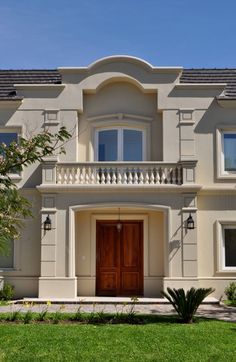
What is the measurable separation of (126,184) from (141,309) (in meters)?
4.34

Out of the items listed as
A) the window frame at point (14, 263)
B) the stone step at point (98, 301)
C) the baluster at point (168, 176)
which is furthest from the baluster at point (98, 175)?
the stone step at point (98, 301)

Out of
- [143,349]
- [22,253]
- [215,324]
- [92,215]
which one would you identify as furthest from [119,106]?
[143,349]

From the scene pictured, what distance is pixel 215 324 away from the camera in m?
11.2

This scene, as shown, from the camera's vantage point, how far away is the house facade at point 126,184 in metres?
16.0

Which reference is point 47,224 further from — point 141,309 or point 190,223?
point 190,223

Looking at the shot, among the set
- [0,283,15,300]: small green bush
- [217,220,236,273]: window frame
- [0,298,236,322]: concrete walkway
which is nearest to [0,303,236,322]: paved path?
[0,298,236,322]: concrete walkway

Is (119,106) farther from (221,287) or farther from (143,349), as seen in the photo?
(143,349)

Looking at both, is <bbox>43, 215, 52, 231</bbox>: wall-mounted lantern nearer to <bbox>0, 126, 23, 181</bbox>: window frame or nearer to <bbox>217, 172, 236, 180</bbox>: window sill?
<bbox>0, 126, 23, 181</bbox>: window frame

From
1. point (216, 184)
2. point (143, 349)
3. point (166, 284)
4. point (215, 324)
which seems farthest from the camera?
point (216, 184)

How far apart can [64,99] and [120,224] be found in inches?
198

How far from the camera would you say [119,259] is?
1717 cm

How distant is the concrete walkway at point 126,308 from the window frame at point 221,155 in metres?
4.55

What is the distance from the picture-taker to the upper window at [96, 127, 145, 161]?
17438 millimetres

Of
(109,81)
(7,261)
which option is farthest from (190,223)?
(7,261)
